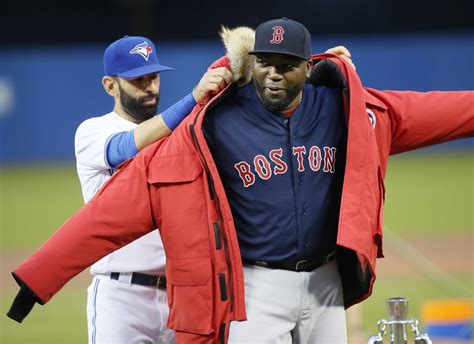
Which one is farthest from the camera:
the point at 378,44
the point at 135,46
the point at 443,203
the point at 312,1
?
the point at 312,1

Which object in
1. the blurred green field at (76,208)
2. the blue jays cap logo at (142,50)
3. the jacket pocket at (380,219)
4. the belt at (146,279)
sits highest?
the blue jays cap logo at (142,50)

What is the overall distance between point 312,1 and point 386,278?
64.2 feet

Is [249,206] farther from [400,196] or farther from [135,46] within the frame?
[400,196]

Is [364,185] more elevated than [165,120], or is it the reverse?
[165,120]

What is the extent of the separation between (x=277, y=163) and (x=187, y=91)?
19.4 metres

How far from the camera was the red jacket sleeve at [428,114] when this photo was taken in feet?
15.9

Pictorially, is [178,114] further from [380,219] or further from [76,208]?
[76,208]

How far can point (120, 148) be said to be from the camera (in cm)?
507

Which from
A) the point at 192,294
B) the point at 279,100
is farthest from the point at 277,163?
the point at 192,294

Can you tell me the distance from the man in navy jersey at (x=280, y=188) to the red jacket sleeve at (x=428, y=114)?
1.21 ft

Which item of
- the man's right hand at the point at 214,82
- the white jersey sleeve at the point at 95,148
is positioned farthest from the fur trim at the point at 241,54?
the white jersey sleeve at the point at 95,148

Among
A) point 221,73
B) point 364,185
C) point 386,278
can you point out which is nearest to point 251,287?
point 364,185

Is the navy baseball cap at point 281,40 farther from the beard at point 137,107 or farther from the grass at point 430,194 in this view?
the grass at point 430,194

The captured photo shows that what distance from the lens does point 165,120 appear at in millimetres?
4820
